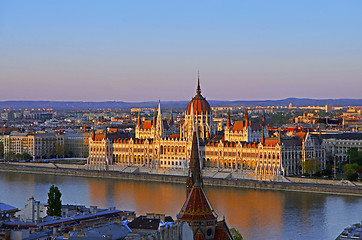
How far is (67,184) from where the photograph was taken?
4894 cm

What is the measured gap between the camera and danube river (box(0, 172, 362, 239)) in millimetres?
32125

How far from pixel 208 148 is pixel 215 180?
23.9 ft

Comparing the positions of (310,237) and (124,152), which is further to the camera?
(124,152)

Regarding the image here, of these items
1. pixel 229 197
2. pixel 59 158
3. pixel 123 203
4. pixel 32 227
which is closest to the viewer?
pixel 32 227

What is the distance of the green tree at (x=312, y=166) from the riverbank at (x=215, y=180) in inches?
97.3

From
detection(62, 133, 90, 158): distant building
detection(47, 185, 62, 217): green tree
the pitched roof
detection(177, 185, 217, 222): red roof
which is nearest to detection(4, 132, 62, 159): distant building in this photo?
detection(62, 133, 90, 158): distant building

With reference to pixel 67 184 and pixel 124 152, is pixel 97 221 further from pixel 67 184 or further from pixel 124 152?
pixel 124 152

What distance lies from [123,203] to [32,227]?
1503cm

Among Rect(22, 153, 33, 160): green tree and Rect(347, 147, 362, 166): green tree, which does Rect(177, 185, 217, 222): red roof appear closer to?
Rect(347, 147, 362, 166): green tree

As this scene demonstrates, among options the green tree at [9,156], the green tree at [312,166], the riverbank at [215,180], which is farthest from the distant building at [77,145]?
the green tree at [312,166]

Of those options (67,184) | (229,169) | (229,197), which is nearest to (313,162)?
(229,169)

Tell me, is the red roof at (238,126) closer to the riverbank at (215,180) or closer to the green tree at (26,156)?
the riverbank at (215,180)

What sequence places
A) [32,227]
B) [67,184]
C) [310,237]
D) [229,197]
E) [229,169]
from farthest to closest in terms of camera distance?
[229,169] < [67,184] < [229,197] < [310,237] < [32,227]

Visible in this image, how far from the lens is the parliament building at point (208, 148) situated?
5212cm
